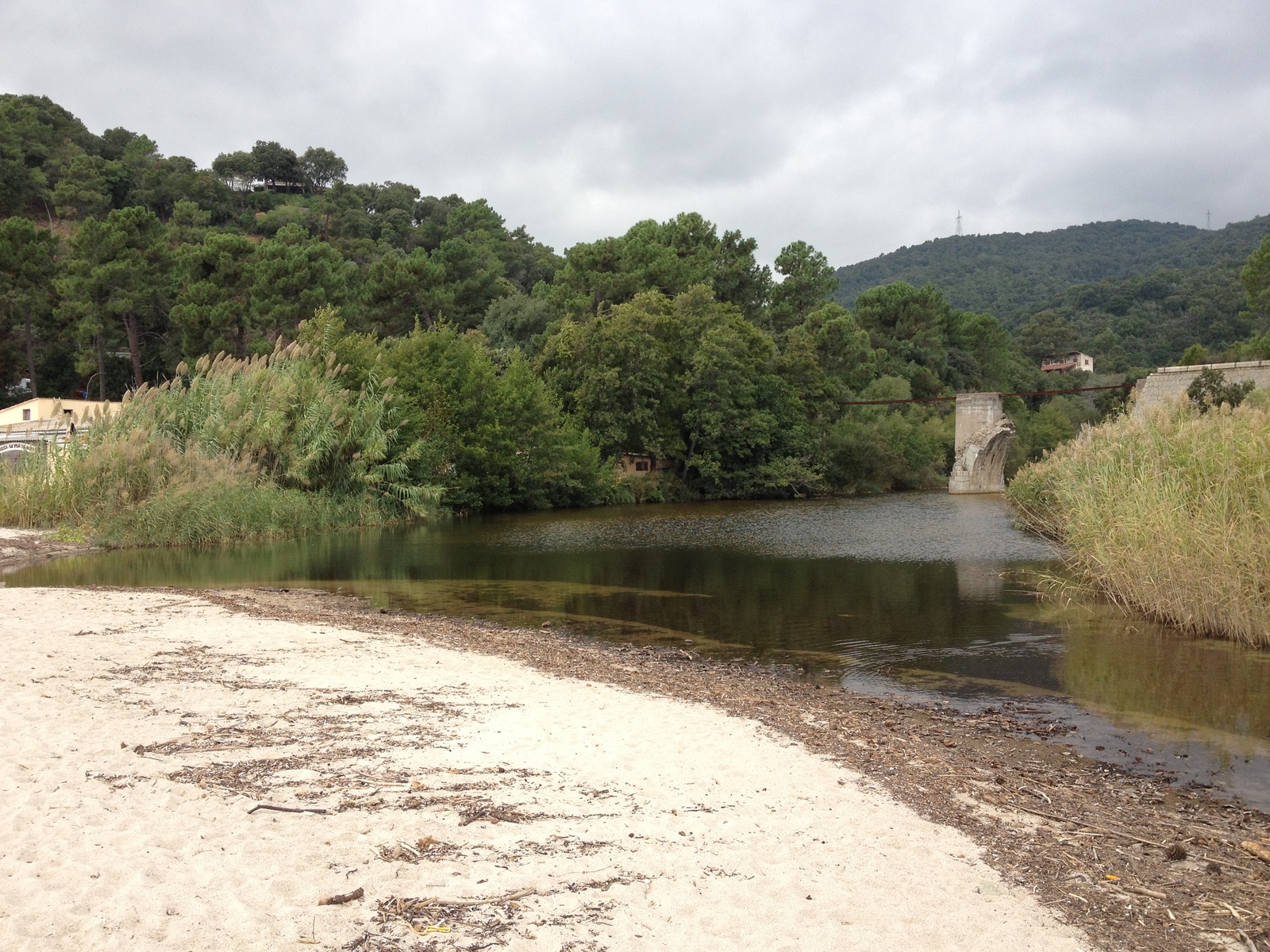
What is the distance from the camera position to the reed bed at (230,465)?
2539 cm

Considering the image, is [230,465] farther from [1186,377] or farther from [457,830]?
[1186,377]

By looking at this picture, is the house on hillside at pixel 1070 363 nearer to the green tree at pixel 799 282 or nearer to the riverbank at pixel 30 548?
the green tree at pixel 799 282

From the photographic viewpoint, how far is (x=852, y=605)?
16078mm

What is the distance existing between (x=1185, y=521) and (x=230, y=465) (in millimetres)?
24595

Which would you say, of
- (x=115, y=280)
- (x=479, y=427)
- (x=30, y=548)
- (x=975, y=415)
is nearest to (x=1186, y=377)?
(x=975, y=415)

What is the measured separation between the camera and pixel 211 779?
5.91 metres

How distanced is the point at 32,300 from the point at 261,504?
37.0m

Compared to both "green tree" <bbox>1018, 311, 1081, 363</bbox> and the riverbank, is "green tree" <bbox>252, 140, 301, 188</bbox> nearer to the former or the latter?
"green tree" <bbox>1018, 311, 1081, 363</bbox>

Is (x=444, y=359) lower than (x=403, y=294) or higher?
lower

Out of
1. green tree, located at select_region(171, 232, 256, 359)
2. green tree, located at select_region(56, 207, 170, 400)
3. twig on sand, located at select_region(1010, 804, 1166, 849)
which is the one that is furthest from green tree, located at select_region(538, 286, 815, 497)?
twig on sand, located at select_region(1010, 804, 1166, 849)

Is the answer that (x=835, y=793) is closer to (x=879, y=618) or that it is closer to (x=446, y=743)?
(x=446, y=743)

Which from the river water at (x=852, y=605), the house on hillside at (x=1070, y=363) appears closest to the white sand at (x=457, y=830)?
the river water at (x=852, y=605)

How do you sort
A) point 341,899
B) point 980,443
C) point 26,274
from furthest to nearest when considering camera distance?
point 980,443, point 26,274, point 341,899

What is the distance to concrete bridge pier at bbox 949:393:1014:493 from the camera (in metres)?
59.4
